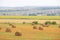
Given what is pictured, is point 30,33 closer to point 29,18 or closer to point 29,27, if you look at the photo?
point 29,27

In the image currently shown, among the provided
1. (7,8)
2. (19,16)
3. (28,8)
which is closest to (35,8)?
(28,8)

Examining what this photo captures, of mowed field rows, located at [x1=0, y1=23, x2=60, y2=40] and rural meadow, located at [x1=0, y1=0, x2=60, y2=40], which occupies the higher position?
rural meadow, located at [x1=0, y1=0, x2=60, y2=40]

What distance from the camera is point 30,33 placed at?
464 centimetres

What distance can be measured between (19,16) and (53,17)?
43.0 inches

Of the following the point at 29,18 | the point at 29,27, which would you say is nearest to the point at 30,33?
the point at 29,27

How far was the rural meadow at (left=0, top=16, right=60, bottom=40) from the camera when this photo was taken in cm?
451

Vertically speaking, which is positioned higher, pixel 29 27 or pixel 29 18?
pixel 29 18

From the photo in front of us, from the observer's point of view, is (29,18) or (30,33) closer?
(30,33)

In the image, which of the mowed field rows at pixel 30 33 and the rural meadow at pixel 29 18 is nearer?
the mowed field rows at pixel 30 33

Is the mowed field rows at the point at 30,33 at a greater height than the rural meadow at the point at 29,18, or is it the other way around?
the rural meadow at the point at 29,18

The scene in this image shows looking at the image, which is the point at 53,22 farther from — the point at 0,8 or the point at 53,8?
the point at 0,8

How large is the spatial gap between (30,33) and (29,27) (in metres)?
0.27

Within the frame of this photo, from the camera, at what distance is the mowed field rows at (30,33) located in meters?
4.46

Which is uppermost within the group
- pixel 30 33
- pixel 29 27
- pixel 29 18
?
pixel 29 18
